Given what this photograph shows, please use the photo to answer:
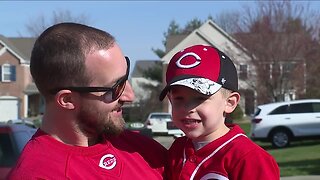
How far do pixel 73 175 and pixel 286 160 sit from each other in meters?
15.8

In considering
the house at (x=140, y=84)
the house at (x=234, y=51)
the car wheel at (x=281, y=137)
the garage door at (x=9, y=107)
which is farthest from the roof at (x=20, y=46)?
the car wheel at (x=281, y=137)

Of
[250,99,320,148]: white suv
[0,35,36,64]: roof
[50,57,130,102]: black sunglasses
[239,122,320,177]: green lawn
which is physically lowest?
[239,122,320,177]: green lawn

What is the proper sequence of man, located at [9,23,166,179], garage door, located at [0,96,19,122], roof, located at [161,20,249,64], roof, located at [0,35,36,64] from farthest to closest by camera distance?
garage door, located at [0,96,19,122] < roof, located at [0,35,36,64] < roof, located at [161,20,249,64] < man, located at [9,23,166,179]

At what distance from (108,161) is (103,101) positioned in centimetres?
24

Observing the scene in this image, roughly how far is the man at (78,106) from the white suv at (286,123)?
21065 mm

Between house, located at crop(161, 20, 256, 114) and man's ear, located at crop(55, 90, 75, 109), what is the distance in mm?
30235

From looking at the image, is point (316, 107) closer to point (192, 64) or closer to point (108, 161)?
point (192, 64)

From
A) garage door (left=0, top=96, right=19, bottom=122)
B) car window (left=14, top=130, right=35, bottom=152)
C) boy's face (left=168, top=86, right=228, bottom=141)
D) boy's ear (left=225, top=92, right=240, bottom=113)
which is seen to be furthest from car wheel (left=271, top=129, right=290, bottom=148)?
garage door (left=0, top=96, right=19, bottom=122)

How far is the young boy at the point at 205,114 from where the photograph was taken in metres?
2.79

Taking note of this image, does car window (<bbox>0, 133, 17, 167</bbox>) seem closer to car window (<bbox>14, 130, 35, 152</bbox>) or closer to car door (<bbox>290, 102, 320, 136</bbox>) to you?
car window (<bbox>14, 130, 35, 152</bbox>)

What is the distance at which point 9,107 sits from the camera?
55344 mm

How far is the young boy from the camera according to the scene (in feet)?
9.16

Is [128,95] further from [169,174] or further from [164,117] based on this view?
[164,117]

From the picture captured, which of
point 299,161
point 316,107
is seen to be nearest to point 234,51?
point 316,107
